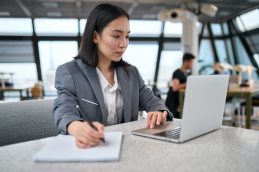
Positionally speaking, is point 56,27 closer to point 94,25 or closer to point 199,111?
point 94,25

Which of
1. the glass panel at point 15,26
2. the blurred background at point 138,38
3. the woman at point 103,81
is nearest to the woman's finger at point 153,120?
the woman at point 103,81

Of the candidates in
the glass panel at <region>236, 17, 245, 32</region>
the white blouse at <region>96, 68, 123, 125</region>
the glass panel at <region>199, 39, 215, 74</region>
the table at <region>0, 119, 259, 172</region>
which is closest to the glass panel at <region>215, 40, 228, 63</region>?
the glass panel at <region>199, 39, 215, 74</region>

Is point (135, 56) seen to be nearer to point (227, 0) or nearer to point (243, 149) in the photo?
→ point (227, 0)

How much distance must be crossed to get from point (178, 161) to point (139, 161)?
0.11m

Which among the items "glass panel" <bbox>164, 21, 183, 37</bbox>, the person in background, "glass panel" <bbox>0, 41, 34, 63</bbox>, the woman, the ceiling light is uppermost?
the ceiling light

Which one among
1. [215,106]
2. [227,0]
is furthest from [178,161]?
[227,0]

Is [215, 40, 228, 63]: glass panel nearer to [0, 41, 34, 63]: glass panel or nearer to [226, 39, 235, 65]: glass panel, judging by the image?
[226, 39, 235, 65]: glass panel

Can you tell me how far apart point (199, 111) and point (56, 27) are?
23.0 ft

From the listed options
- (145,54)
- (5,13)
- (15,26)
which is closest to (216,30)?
(145,54)

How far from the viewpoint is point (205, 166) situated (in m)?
0.64

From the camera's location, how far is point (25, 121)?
1188mm

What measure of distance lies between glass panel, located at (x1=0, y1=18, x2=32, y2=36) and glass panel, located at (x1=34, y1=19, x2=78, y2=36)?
0.76 feet

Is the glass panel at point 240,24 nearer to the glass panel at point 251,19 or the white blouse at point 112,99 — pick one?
the glass panel at point 251,19

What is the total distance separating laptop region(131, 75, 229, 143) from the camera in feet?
2.60
